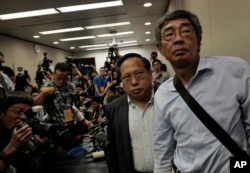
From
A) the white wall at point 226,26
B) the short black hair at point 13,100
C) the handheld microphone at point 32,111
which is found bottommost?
the handheld microphone at point 32,111

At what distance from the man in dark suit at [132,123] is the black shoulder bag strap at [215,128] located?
51 cm

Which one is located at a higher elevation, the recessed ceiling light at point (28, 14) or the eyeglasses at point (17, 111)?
the recessed ceiling light at point (28, 14)

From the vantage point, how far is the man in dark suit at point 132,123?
1.51 m

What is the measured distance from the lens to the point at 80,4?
5.41 meters

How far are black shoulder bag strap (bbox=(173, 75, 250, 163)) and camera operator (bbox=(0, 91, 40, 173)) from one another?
0.90 m

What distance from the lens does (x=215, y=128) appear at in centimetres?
97

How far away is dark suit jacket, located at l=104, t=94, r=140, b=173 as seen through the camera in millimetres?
1518

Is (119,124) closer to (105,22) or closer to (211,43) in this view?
(211,43)

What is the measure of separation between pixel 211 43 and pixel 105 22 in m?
4.96

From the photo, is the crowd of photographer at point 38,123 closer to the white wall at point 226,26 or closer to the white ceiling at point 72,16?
the white wall at point 226,26

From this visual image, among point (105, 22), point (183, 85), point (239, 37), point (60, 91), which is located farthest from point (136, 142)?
point (105, 22)

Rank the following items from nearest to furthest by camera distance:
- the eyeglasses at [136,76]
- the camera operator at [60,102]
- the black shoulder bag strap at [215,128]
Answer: the black shoulder bag strap at [215,128] < the eyeglasses at [136,76] < the camera operator at [60,102]

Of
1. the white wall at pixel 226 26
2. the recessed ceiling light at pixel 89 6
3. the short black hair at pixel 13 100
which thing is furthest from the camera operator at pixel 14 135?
the recessed ceiling light at pixel 89 6

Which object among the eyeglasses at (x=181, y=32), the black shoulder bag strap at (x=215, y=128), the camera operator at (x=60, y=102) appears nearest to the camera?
the black shoulder bag strap at (x=215, y=128)
